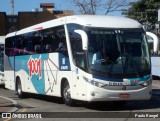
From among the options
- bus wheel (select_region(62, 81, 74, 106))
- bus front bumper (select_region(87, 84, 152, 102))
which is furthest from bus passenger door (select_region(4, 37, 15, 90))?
bus front bumper (select_region(87, 84, 152, 102))

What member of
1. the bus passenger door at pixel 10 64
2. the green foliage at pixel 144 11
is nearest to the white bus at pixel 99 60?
the bus passenger door at pixel 10 64

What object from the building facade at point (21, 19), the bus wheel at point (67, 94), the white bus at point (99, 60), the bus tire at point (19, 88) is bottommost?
the bus tire at point (19, 88)

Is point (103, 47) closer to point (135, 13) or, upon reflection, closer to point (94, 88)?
point (94, 88)

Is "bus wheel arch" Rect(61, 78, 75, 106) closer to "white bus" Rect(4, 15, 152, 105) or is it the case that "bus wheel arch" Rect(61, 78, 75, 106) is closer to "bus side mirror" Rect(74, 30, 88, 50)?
"white bus" Rect(4, 15, 152, 105)

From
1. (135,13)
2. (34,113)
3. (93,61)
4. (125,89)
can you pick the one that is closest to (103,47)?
(93,61)

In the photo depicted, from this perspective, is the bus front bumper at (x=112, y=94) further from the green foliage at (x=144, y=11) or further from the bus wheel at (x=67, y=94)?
the green foliage at (x=144, y=11)

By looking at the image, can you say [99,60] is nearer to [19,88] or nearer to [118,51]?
[118,51]

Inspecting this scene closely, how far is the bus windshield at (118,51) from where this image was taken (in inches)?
578

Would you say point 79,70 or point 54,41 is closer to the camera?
point 79,70

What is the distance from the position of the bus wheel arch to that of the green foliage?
4920 cm

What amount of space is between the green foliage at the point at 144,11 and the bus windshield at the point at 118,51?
165ft

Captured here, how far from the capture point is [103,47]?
48.8 feet

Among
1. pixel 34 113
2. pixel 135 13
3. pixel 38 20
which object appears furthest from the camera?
pixel 38 20

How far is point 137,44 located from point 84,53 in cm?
185
